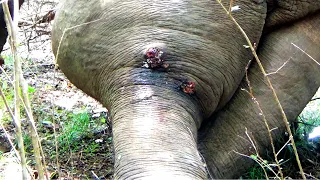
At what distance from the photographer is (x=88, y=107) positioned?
5.11 metres

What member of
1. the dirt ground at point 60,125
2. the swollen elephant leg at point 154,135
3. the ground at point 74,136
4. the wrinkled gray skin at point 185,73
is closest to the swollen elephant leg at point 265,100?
the wrinkled gray skin at point 185,73

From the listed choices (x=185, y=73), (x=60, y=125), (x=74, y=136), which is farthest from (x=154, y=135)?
(x=60, y=125)

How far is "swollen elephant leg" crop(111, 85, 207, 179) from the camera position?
8.71 feet

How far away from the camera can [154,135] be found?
2771 mm

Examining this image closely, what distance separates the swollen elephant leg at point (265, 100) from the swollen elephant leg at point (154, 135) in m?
0.46

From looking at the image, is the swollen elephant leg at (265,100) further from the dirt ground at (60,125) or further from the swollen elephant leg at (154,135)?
the dirt ground at (60,125)

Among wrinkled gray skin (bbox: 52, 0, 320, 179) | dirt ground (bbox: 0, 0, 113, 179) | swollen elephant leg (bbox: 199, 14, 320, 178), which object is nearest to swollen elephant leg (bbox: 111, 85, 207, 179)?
wrinkled gray skin (bbox: 52, 0, 320, 179)

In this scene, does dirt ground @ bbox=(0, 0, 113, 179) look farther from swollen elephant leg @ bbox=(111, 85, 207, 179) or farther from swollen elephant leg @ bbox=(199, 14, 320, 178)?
swollen elephant leg @ bbox=(199, 14, 320, 178)

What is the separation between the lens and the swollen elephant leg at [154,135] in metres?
2.66

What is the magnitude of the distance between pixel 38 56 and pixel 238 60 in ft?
10.9

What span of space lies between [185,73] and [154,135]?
427 mm

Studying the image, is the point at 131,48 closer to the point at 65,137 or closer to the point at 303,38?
the point at 303,38

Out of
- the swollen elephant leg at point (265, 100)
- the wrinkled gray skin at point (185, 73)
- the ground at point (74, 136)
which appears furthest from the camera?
the ground at point (74, 136)

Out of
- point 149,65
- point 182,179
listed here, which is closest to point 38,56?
point 149,65
